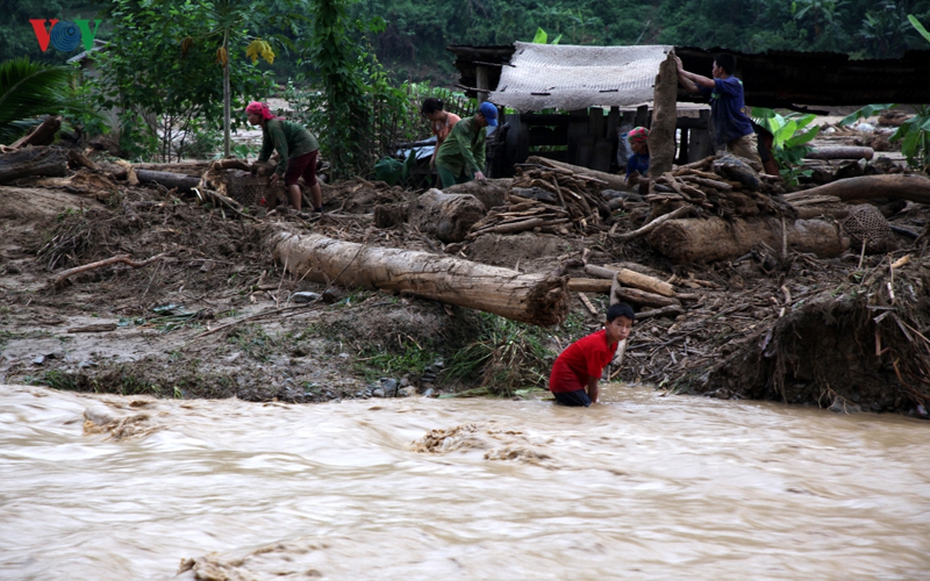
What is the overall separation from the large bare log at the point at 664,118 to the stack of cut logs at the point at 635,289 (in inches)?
76.1

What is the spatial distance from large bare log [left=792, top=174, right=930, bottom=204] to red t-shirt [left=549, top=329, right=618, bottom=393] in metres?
5.37

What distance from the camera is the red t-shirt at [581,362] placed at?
4.77 metres

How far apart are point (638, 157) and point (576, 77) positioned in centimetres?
269

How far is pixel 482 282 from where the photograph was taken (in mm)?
5543

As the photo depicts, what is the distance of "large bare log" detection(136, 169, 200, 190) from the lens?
34.5 feet

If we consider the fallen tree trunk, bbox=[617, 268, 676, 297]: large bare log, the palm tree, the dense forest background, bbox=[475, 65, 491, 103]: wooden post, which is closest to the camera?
the fallen tree trunk

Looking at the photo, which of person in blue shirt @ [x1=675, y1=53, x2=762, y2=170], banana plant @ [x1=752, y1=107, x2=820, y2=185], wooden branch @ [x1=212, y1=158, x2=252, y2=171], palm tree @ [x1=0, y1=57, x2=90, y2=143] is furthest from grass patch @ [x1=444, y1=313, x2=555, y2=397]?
palm tree @ [x1=0, y1=57, x2=90, y2=143]

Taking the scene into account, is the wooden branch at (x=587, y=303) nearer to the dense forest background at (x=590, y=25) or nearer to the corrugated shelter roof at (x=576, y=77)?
the corrugated shelter roof at (x=576, y=77)

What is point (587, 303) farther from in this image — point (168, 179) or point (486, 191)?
point (168, 179)

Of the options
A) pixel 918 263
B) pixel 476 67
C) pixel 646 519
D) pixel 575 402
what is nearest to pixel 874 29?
pixel 476 67

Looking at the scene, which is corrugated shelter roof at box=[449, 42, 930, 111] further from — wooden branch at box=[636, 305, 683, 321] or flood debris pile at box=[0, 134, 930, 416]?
wooden branch at box=[636, 305, 683, 321]

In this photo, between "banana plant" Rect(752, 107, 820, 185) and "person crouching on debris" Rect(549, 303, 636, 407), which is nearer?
"person crouching on debris" Rect(549, 303, 636, 407)

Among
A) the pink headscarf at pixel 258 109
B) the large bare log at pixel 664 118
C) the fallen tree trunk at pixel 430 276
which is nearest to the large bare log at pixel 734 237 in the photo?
the large bare log at pixel 664 118

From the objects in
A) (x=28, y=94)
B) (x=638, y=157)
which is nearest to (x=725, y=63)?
(x=638, y=157)
